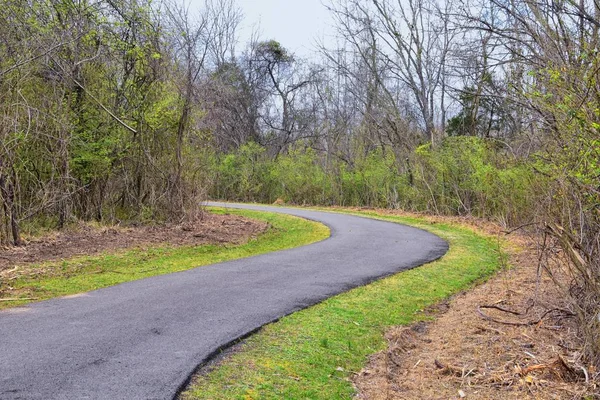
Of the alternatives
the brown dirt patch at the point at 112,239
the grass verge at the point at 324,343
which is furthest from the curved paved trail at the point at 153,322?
the brown dirt patch at the point at 112,239

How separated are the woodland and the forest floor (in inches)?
15.4

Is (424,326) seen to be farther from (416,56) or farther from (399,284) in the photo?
(416,56)

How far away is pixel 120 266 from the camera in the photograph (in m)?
10.3

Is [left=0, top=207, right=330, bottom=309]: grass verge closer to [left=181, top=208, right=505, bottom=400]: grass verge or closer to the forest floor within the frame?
[left=181, top=208, right=505, bottom=400]: grass verge

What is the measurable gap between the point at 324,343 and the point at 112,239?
8373 mm

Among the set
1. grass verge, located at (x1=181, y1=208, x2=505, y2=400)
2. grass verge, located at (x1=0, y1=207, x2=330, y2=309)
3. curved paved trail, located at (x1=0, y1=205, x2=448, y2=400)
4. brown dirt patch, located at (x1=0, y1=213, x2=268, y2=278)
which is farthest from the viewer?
brown dirt patch, located at (x1=0, y1=213, x2=268, y2=278)

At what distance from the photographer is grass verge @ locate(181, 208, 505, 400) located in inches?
176

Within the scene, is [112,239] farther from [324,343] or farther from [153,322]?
[324,343]

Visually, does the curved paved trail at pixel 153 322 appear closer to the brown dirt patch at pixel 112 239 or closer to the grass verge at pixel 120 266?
the grass verge at pixel 120 266

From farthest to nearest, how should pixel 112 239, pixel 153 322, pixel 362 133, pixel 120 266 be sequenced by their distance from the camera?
pixel 362 133
pixel 112 239
pixel 120 266
pixel 153 322

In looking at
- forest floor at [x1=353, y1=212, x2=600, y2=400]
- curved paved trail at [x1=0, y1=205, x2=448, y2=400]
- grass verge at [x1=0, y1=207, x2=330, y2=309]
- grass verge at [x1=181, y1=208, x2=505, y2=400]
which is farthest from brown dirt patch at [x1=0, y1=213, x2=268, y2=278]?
forest floor at [x1=353, y1=212, x2=600, y2=400]

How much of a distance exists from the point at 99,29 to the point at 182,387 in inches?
467

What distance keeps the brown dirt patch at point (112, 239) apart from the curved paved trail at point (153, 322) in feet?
10.0

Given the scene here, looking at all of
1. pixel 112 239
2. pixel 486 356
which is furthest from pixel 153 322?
pixel 112 239
